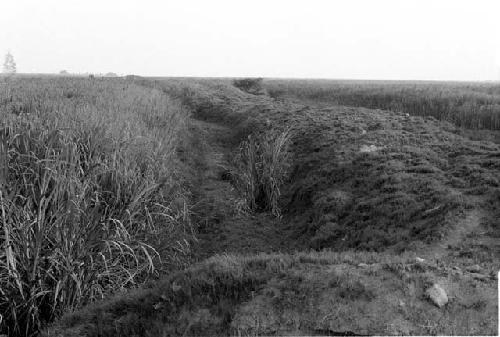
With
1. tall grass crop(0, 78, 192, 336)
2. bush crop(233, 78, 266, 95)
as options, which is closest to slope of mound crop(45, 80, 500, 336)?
tall grass crop(0, 78, 192, 336)

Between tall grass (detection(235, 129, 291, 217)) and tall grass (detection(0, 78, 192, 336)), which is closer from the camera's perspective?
tall grass (detection(0, 78, 192, 336))

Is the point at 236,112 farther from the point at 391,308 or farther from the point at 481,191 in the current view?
the point at 391,308

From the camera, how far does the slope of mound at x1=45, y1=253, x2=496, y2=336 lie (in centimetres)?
398

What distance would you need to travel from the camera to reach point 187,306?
4.46 meters

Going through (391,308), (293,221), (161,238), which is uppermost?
Answer: (391,308)

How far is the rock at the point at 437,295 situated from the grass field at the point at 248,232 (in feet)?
0.21

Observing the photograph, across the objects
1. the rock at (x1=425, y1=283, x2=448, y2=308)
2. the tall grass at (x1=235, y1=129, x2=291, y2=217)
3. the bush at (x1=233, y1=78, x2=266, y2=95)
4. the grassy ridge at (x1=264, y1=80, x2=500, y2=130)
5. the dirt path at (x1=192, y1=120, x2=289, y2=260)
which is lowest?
the dirt path at (x1=192, y1=120, x2=289, y2=260)

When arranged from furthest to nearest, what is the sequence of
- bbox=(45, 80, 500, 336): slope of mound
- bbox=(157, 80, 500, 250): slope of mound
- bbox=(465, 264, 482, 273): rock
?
1. bbox=(157, 80, 500, 250): slope of mound
2. bbox=(465, 264, 482, 273): rock
3. bbox=(45, 80, 500, 336): slope of mound

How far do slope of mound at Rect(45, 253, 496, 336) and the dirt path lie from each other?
3.69 m

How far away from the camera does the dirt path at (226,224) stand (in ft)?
29.9

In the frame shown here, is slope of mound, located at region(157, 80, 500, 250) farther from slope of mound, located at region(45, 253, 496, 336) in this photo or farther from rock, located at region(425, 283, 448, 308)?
rock, located at region(425, 283, 448, 308)

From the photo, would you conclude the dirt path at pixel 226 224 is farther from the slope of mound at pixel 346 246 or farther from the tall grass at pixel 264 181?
the tall grass at pixel 264 181

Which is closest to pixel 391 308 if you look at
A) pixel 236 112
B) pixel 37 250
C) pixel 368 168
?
pixel 37 250

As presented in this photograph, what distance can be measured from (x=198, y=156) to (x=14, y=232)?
10.4m
